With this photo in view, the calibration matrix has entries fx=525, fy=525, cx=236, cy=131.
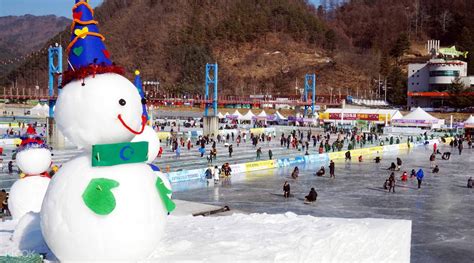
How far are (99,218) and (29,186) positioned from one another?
4238 millimetres

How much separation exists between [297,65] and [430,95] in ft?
167

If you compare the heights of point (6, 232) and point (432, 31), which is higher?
point (432, 31)

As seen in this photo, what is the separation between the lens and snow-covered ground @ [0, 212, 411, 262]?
8.75 m

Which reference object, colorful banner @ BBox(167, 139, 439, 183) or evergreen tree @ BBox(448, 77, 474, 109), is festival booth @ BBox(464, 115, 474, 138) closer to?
colorful banner @ BBox(167, 139, 439, 183)

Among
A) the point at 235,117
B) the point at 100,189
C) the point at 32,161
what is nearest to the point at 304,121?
the point at 235,117

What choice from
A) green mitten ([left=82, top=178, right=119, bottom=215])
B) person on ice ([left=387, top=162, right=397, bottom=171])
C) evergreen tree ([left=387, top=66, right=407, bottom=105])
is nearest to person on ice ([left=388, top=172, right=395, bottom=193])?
person on ice ([left=387, top=162, right=397, bottom=171])

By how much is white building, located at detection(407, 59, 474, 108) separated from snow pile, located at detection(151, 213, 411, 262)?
82.1 meters

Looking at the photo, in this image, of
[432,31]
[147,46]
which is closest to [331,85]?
[432,31]

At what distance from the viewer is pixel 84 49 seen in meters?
7.96

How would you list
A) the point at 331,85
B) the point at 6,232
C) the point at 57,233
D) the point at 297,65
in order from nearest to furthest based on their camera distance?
the point at 57,233, the point at 6,232, the point at 331,85, the point at 297,65

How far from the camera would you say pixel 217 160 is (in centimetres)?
3130

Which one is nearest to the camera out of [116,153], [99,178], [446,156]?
[99,178]

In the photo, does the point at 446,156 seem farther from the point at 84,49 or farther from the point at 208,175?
the point at 84,49

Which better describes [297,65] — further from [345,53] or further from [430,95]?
[430,95]
